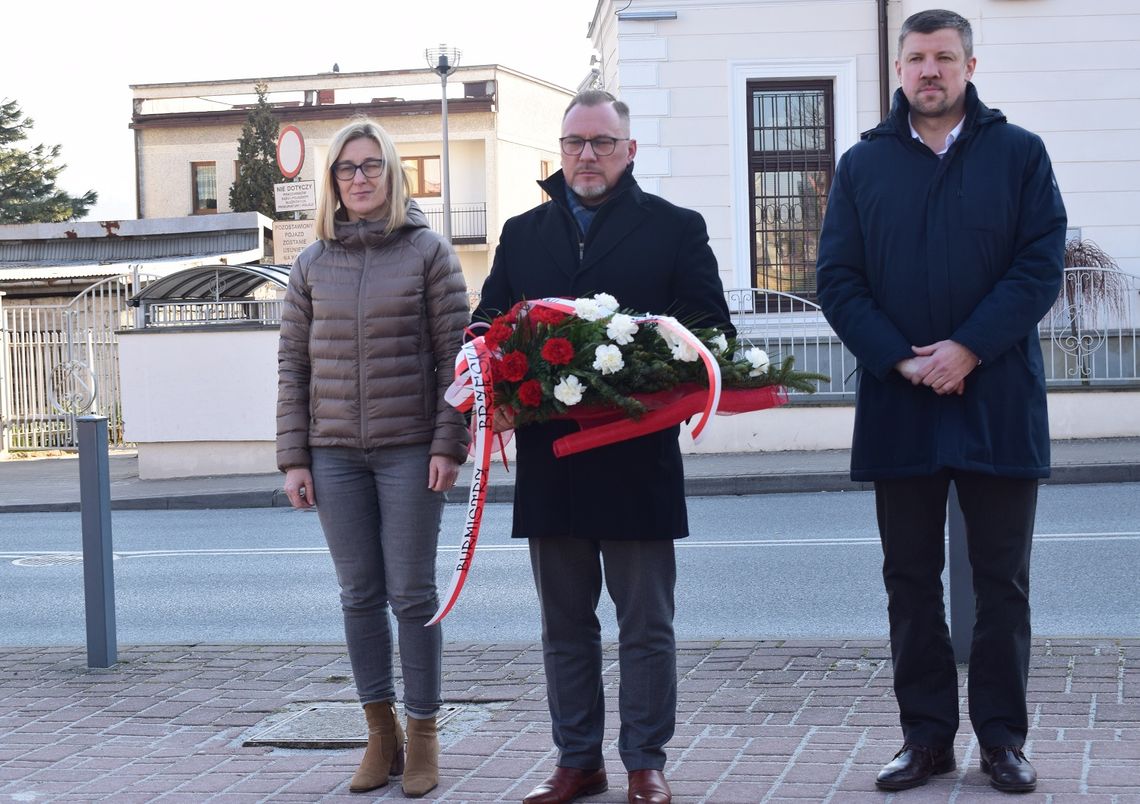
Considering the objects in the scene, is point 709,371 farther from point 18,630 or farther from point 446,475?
point 18,630

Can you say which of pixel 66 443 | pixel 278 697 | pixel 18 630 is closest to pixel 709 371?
pixel 278 697

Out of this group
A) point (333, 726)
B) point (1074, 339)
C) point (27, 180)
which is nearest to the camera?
point (333, 726)

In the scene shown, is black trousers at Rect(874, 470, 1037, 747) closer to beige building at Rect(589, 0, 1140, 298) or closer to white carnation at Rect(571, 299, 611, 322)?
white carnation at Rect(571, 299, 611, 322)

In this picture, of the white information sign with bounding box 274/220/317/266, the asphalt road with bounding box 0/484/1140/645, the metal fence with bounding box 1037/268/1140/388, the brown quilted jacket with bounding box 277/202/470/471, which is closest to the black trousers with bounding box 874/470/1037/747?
the brown quilted jacket with bounding box 277/202/470/471

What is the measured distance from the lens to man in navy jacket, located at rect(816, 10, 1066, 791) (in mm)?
4273

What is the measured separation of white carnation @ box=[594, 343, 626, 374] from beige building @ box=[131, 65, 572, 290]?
1626 inches

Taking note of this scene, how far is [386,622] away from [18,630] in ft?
14.6

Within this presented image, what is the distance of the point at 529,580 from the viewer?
30.2ft

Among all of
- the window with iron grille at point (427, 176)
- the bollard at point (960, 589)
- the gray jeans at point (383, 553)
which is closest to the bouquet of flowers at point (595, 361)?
the gray jeans at point (383, 553)

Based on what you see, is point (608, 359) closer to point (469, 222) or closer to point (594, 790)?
point (594, 790)

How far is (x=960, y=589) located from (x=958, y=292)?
1.87 metres

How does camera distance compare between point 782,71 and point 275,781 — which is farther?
point 782,71

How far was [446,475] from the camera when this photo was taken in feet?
15.2

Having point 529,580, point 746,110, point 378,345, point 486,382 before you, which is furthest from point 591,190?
point 746,110
